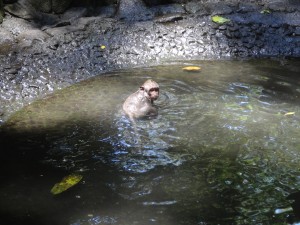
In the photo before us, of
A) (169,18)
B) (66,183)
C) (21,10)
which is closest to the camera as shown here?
(66,183)

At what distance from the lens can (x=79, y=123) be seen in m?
5.62

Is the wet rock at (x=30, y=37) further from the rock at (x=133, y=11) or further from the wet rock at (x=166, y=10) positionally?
the wet rock at (x=166, y=10)

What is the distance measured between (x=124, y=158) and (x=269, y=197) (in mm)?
1515

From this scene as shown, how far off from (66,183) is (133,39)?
4.57m

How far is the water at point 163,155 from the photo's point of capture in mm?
3816

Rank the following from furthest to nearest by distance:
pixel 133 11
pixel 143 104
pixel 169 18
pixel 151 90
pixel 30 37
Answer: pixel 133 11 → pixel 169 18 → pixel 30 37 → pixel 151 90 → pixel 143 104

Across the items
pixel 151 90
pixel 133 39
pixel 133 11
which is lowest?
pixel 151 90

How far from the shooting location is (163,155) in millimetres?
4668

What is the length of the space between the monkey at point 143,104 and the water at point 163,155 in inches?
5.8

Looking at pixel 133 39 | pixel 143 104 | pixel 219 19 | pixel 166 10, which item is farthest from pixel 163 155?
pixel 166 10

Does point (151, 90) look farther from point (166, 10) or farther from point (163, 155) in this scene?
point (166, 10)

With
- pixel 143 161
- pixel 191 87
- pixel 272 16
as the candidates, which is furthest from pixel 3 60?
pixel 272 16

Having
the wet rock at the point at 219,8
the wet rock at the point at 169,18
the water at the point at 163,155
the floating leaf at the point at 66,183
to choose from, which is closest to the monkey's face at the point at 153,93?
the water at the point at 163,155

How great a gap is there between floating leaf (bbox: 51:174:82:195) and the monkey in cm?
138
